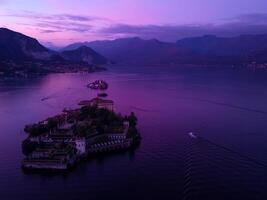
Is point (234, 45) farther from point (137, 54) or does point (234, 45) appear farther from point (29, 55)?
point (29, 55)

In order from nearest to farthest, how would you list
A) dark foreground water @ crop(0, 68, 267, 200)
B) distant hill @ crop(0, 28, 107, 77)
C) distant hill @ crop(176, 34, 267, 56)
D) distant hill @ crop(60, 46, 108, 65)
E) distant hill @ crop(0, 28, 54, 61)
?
dark foreground water @ crop(0, 68, 267, 200) → distant hill @ crop(0, 28, 107, 77) → distant hill @ crop(0, 28, 54, 61) → distant hill @ crop(60, 46, 108, 65) → distant hill @ crop(176, 34, 267, 56)

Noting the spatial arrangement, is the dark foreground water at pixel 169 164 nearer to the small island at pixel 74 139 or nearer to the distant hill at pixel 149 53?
the small island at pixel 74 139

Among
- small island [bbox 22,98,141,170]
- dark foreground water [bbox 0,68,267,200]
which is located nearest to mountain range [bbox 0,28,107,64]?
dark foreground water [bbox 0,68,267,200]

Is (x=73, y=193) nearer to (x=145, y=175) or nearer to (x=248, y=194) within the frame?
(x=145, y=175)

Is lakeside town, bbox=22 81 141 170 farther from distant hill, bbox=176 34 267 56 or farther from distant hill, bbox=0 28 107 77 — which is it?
distant hill, bbox=176 34 267 56

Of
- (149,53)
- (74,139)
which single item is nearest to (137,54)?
(149,53)

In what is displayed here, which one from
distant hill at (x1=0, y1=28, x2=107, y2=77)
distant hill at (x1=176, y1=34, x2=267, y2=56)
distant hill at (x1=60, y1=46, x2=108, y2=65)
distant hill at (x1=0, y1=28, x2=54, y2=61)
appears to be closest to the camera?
distant hill at (x1=0, y1=28, x2=107, y2=77)
